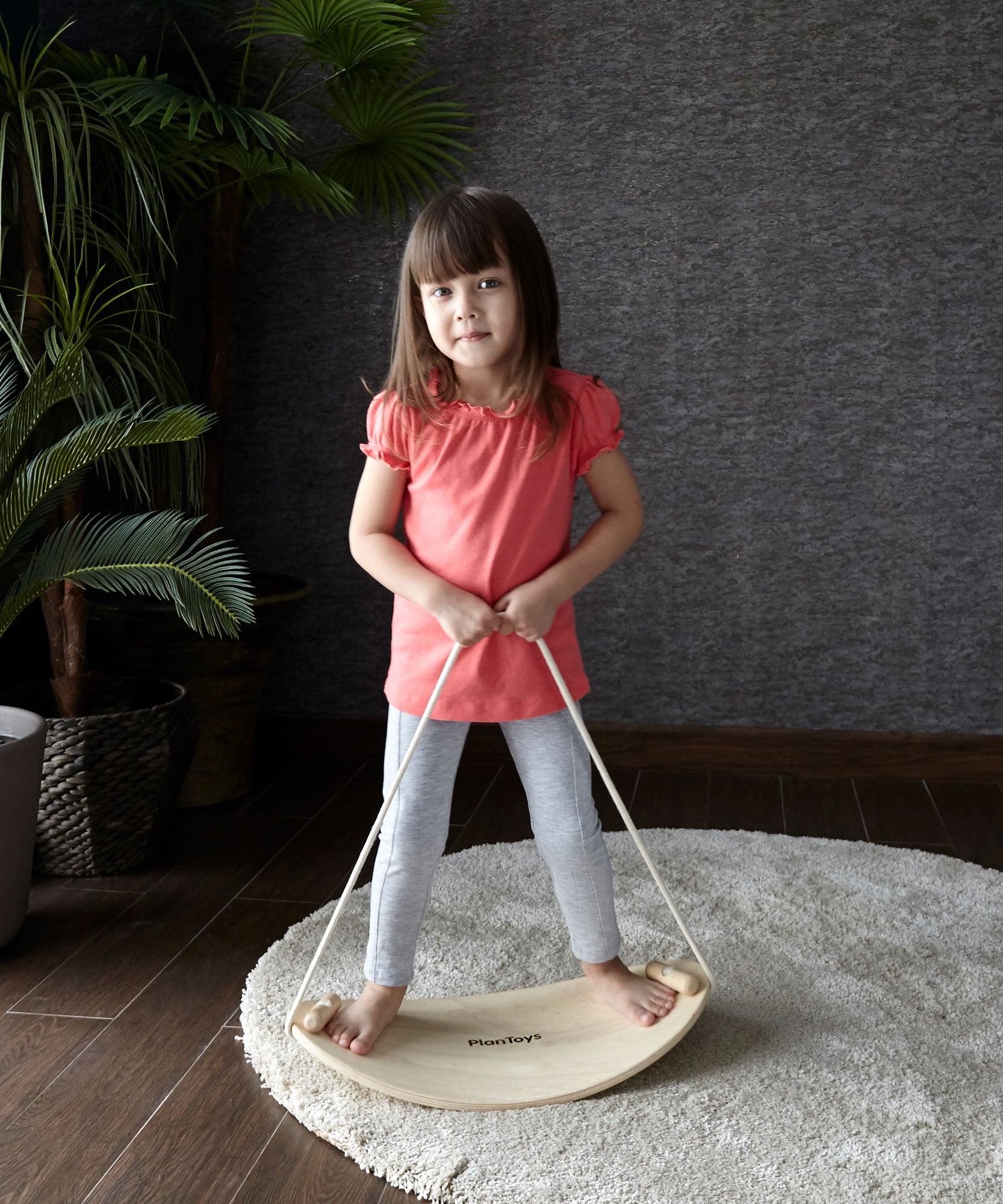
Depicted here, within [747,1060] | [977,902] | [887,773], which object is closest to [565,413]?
[747,1060]

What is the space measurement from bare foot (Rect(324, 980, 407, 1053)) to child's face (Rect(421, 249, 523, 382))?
789mm

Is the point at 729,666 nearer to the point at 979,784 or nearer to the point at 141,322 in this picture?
the point at 979,784

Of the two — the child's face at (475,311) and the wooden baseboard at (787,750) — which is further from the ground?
the child's face at (475,311)

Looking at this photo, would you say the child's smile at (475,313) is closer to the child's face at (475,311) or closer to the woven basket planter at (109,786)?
the child's face at (475,311)

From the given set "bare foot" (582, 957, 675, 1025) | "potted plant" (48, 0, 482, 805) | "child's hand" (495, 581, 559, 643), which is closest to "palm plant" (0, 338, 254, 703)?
"potted plant" (48, 0, 482, 805)

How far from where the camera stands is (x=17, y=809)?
1.79 m

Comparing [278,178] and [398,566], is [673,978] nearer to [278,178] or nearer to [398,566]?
[398,566]

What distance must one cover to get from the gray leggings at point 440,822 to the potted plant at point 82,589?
0.51m

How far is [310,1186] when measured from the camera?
1264 mm

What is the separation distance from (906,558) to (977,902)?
903 mm

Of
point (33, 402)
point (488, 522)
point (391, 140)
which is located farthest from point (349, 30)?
point (488, 522)

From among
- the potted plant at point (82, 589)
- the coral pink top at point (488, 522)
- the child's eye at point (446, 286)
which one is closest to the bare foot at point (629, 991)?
the coral pink top at point (488, 522)

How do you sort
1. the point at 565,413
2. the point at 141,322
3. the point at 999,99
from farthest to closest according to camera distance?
the point at 999,99 < the point at 141,322 < the point at 565,413

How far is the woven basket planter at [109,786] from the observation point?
2016 mm
